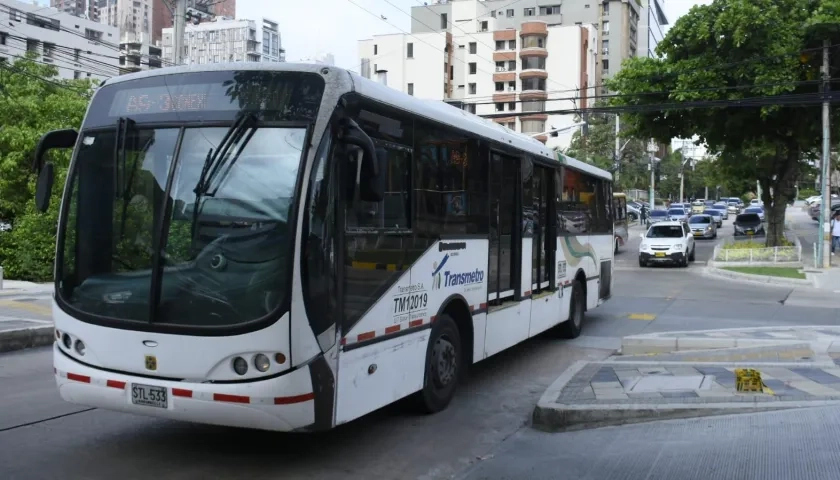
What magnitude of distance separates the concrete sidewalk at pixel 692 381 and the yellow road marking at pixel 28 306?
9913 mm

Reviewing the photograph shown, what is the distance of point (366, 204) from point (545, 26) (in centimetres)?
8438

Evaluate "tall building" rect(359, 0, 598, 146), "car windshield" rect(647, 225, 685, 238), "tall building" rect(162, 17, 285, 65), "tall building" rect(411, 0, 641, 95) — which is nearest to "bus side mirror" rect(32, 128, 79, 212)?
"car windshield" rect(647, 225, 685, 238)

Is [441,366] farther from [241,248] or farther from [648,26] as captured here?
[648,26]

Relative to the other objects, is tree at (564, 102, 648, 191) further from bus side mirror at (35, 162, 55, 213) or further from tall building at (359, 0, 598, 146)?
bus side mirror at (35, 162, 55, 213)

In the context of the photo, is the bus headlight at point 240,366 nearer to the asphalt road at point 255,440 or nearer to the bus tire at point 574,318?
the asphalt road at point 255,440

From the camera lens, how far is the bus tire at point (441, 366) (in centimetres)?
757

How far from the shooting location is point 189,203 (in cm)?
583

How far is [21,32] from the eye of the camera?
79.8 m

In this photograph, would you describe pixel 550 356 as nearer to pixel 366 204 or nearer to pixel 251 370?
pixel 366 204

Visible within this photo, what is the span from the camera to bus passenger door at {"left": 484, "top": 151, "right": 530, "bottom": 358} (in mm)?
9188

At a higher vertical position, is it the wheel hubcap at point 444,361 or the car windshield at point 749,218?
the car windshield at point 749,218

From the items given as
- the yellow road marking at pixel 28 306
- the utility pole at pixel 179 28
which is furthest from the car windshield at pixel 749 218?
the yellow road marking at pixel 28 306

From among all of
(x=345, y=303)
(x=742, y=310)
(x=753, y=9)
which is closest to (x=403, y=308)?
(x=345, y=303)

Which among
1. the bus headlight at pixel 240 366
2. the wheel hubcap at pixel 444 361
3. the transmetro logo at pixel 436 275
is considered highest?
the transmetro logo at pixel 436 275
